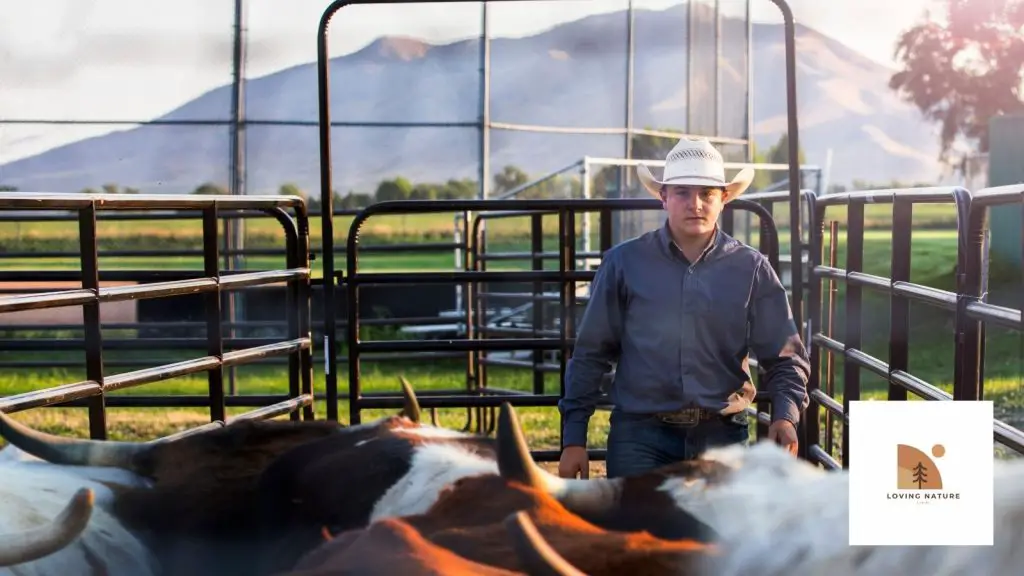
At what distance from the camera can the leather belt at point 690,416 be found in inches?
118

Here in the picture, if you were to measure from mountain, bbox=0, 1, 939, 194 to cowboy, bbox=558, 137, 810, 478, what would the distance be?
833 centimetres

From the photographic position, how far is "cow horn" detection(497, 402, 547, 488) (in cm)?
193

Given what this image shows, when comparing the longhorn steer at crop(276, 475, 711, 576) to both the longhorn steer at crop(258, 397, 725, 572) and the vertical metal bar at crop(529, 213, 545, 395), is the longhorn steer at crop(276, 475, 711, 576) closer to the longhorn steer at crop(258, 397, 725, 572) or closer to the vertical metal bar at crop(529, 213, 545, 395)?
the longhorn steer at crop(258, 397, 725, 572)

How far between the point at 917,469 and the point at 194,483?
149cm

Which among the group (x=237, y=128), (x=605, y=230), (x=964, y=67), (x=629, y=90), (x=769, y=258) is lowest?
(x=769, y=258)

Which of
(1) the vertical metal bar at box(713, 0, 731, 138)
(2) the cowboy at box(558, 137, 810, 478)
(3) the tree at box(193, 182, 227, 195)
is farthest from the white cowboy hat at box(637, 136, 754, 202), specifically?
(1) the vertical metal bar at box(713, 0, 731, 138)

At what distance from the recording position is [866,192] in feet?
13.5

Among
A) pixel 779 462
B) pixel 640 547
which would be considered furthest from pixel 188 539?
pixel 779 462

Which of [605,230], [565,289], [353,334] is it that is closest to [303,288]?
[353,334]

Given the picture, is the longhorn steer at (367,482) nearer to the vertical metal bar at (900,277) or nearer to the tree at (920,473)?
the tree at (920,473)

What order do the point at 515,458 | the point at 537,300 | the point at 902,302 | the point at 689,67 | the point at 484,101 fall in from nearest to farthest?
1. the point at 515,458
2. the point at 902,302
3. the point at 537,300
4. the point at 484,101
5. the point at 689,67

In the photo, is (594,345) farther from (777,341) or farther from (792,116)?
(792,116)

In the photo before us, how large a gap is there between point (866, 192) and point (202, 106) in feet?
29.1

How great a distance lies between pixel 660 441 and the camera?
3.04m
